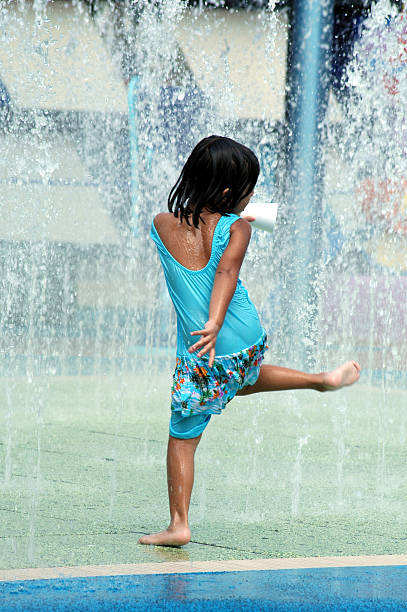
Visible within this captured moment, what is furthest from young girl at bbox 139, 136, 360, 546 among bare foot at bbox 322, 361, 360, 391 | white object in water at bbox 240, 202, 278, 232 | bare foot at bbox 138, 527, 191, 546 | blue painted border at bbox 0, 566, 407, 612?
blue painted border at bbox 0, 566, 407, 612

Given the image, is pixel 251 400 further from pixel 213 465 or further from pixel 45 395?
pixel 213 465

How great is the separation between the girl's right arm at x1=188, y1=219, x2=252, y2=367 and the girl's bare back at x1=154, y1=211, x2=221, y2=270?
97 mm

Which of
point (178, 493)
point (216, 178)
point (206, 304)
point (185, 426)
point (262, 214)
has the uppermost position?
point (216, 178)

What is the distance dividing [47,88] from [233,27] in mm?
2189

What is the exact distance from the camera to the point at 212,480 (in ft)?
13.7

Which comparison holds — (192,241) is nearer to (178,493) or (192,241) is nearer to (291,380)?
(291,380)

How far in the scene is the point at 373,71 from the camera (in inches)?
399

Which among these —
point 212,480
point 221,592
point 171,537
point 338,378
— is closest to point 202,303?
point 338,378

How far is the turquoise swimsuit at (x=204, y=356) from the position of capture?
3049mm

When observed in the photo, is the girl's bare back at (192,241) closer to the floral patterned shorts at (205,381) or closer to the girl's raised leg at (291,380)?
the floral patterned shorts at (205,381)

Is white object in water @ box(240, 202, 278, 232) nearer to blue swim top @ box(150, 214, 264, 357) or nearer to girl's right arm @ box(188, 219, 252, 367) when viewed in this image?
blue swim top @ box(150, 214, 264, 357)

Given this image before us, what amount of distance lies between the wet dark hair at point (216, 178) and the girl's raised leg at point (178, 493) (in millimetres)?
751

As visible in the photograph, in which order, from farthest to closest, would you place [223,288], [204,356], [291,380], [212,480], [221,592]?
1. [212,480]
2. [291,380]
3. [204,356]
4. [223,288]
5. [221,592]

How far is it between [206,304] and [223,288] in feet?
0.52
